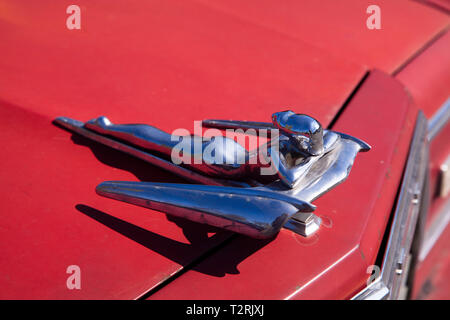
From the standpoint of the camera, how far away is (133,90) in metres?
1.17

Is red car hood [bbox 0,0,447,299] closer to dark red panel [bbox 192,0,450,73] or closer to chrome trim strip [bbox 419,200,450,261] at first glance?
dark red panel [bbox 192,0,450,73]

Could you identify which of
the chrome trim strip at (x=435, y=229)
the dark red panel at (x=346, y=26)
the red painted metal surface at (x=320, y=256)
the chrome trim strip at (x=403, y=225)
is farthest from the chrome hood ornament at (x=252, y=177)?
the chrome trim strip at (x=435, y=229)

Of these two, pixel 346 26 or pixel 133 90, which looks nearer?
pixel 133 90

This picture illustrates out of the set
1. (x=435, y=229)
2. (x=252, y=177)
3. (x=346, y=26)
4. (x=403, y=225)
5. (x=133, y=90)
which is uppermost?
(x=346, y=26)

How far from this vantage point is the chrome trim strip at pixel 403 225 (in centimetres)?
90

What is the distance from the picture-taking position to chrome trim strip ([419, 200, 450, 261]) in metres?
1.68

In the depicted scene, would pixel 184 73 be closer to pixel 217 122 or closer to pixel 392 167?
pixel 217 122

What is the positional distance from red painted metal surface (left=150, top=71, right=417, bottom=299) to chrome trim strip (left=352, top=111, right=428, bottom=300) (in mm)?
35

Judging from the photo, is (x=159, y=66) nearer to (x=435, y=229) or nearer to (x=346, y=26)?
(x=346, y=26)

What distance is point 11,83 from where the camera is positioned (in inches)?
45.4

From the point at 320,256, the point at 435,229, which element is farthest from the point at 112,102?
the point at 435,229

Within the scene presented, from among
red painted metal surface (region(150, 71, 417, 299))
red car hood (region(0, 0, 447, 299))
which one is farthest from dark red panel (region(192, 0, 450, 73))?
red painted metal surface (region(150, 71, 417, 299))

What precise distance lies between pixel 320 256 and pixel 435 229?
42.7 inches

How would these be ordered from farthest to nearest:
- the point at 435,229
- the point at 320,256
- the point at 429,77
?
1. the point at 435,229
2. the point at 429,77
3. the point at 320,256
